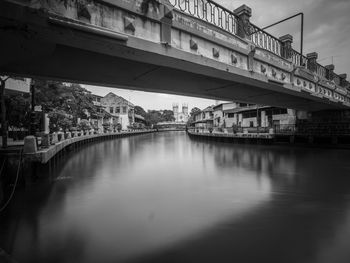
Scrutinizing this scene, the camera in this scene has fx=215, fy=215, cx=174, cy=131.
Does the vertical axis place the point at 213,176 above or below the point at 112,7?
below

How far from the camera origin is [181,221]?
584 cm

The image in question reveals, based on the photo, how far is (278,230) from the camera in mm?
5250

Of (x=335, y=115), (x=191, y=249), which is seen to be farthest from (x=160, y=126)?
(x=191, y=249)

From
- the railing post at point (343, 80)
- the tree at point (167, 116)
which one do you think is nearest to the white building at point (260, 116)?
the railing post at point (343, 80)

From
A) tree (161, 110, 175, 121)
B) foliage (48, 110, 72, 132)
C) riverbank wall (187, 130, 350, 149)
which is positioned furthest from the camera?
tree (161, 110, 175, 121)

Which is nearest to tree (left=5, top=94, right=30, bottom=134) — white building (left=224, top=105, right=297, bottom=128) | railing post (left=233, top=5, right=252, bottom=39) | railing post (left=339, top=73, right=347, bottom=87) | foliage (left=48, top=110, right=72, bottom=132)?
foliage (left=48, top=110, right=72, bottom=132)

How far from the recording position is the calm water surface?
4336 mm

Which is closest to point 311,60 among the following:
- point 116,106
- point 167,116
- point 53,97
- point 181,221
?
point 181,221

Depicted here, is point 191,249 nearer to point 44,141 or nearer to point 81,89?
point 44,141

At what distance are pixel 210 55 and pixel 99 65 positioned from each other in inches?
152

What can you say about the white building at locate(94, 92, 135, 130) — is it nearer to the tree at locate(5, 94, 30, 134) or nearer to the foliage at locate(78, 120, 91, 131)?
the foliage at locate(78, 120, 91, 131)

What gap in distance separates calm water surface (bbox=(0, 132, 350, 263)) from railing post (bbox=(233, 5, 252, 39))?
631 cm

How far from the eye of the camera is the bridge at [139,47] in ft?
14.6

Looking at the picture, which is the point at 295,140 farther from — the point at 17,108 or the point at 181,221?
the point at 17,108
